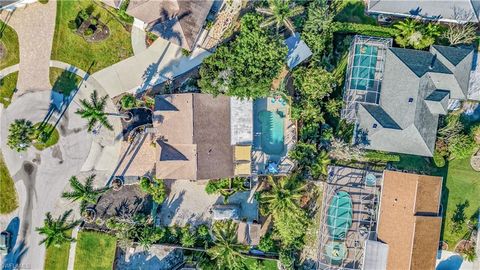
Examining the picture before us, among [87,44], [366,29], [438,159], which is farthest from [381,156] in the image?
[87,44]

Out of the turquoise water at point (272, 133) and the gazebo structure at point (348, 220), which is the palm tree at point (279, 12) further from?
the gazebo structure at point (348, 220)

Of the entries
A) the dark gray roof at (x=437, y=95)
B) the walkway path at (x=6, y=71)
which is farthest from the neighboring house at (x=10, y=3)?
the dark gray roof at (x=437, y=95)

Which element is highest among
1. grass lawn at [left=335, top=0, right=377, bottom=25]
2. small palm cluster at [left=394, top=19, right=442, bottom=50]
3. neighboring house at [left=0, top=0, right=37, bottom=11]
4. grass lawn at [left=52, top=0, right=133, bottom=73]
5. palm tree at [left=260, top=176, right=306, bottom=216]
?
grass lawn at [left=335, top=0, right=377, bottom=25]

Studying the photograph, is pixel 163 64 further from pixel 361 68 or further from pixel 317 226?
pixel 317 226

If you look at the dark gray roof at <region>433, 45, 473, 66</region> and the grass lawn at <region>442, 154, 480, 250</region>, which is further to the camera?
the grass lawn at <region>442, 154, 480, 250</region>

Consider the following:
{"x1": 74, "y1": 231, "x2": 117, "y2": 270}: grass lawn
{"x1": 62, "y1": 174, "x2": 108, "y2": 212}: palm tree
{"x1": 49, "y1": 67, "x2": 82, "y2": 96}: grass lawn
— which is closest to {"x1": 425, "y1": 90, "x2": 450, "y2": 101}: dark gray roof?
{"x1": 62, "y1": 174, "x2": 108, "y2": 212}: palm tree

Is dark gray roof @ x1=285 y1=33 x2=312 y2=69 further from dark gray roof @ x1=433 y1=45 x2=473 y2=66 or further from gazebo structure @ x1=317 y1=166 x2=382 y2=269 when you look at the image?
dark gray roof @ x1=433 y1=45 x2=473 y2=66
